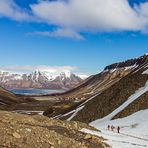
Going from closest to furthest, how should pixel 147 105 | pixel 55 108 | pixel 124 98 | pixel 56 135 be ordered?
pixel 56 135 → pixel 147 105 → pixel 124 98 → pixel 55 108

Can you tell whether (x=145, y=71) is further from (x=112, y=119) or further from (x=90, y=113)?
(x=112, y=119)

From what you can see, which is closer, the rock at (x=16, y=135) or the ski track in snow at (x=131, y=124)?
the rock at (x=16, y=135)

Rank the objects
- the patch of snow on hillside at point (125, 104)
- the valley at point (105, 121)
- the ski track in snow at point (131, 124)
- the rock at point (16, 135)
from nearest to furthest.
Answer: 1. the rock at point (16, 135)
2. the valley at point (105, 121)
3. the ski track in snow at point (131, 124)
4. the patch of snow on hillside at point (125, 104)

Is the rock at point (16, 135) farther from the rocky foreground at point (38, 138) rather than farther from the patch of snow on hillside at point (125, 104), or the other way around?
the patch of snow on hillside at point (125, 104)

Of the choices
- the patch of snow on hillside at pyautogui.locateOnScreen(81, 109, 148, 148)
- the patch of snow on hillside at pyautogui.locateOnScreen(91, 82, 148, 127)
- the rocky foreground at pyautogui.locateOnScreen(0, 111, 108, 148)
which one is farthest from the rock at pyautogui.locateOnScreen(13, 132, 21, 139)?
the patch of snow on hillside at pyautogui.locateOnScreen(91, 82, 148, 127)

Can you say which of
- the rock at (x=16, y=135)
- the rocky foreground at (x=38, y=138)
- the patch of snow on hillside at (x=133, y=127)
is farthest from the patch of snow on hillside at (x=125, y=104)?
the rock at (x=16, y=135)

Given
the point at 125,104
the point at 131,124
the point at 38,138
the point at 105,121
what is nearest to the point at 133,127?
the point at 131,124

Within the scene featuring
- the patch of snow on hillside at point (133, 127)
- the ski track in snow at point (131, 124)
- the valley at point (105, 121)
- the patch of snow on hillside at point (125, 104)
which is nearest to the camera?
the valley at point (105, 121)

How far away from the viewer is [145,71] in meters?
101

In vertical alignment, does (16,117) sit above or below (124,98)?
below

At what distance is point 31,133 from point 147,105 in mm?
46465

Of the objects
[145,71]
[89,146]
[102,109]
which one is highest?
[145,71]

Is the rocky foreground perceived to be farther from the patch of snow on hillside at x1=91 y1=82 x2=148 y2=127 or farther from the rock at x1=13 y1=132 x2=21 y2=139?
the patch of snow on hillside at x1=91 y1=82 x2=148 y2=127

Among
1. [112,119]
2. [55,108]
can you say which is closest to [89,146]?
[112,119]
